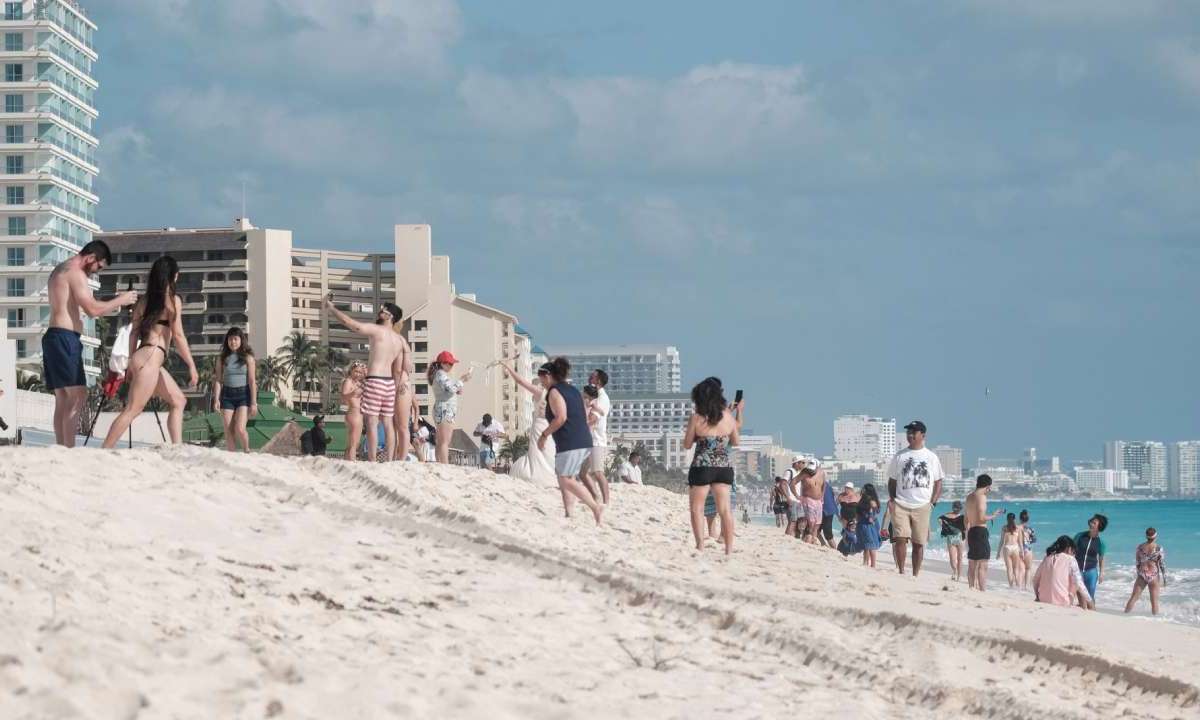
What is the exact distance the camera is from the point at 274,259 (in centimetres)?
11819

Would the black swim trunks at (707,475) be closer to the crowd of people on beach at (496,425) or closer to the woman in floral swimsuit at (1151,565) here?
the crowd of people on beach at (496,425)

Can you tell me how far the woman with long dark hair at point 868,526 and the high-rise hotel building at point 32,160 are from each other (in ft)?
A: 221

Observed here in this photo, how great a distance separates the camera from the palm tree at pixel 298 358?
116 m

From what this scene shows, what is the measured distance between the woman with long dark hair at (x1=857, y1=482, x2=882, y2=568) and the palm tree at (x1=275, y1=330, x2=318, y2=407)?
95.1m

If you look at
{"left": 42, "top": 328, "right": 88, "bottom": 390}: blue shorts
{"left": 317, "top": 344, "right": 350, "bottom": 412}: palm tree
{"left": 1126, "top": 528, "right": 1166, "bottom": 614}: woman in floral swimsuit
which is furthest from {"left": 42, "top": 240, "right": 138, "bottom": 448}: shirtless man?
{"left": 317, "top": 344, "right": 350, "bottom": 412}: palm tree

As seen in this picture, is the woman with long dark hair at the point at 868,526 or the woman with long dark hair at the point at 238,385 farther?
the woman with long dark hair at the point at 868,526

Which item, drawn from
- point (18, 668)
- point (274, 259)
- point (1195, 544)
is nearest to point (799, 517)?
point (18, 668)

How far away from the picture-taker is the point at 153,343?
12039 mm

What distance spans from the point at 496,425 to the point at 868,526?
20.3ft

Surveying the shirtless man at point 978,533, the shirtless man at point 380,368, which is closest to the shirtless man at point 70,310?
the shirtless man at point 380,368

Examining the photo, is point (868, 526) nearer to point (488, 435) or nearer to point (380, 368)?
point (488, 435)

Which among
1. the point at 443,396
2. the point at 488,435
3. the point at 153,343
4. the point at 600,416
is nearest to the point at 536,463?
the point at 600,416

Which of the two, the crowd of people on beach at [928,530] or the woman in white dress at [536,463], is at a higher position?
the woman in white dress at [536,463]

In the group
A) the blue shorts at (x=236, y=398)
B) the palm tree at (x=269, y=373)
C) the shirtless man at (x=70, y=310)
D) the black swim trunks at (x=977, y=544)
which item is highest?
the palm tree at (x=269, y=373)
